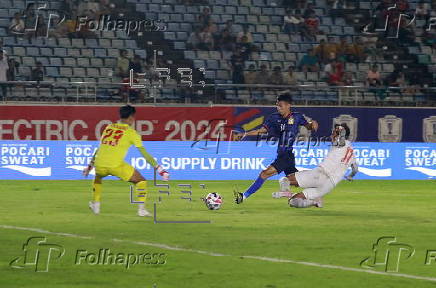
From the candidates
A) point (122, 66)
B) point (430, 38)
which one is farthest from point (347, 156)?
point (430, 38)

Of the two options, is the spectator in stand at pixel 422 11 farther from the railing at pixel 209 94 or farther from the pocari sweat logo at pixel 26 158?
the pocari sweat logo at pixel 26 158

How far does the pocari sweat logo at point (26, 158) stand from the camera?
95.7 feet

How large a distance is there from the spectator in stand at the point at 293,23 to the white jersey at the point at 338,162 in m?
16.7

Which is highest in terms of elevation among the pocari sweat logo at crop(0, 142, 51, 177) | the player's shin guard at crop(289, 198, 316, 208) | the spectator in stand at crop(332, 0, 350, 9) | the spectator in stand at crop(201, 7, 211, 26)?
the spectator in stand at crop(332, 0, 350, 9)

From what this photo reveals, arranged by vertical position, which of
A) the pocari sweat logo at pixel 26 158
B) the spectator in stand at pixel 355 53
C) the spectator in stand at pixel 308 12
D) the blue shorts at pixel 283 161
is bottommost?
the pocari sweat logo at pixel 26 158

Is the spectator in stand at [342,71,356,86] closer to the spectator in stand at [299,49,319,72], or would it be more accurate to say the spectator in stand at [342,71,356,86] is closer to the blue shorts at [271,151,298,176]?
the spectator in stand at [299,49,319,72]

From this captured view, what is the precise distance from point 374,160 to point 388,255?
18.3m

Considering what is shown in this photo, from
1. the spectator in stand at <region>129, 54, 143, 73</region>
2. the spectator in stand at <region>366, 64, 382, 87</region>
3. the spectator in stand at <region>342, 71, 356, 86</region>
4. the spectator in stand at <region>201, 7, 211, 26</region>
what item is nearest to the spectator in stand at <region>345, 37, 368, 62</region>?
the spectator in stand at <region>342, 71, 356, 86</region>

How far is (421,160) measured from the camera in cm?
3161

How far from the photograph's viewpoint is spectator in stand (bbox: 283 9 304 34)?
3659 cm

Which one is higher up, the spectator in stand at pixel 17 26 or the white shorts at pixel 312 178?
the spectator in stand at pixel 17 26

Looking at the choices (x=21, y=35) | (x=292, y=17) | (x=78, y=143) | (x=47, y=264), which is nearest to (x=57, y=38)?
(x=21, y=35)

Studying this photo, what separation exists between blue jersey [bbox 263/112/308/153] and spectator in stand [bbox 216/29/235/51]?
1413 cm

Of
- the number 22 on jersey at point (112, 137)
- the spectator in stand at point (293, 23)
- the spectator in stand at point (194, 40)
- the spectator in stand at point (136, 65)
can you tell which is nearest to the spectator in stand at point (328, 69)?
the spectator in stand at point (293, 23)
